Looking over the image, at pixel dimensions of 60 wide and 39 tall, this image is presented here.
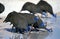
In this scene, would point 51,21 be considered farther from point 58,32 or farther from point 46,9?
point 46,9

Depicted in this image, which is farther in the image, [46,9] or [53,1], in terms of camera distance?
[53,1]

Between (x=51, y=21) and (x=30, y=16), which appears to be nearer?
(x=30, y=16)

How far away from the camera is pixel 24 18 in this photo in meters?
1.45

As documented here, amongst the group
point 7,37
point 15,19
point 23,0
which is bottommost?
point 7,37

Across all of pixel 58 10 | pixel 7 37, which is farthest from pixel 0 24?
pixel 58 10

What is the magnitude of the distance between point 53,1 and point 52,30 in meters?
1.72

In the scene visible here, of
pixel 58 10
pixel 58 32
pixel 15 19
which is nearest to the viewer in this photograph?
pixel 15 19

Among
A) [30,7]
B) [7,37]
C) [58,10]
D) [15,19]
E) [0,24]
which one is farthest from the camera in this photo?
[58,10]

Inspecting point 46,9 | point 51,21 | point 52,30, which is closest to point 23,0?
point 51,21

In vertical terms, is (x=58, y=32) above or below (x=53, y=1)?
below

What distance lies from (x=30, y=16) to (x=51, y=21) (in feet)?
3.93

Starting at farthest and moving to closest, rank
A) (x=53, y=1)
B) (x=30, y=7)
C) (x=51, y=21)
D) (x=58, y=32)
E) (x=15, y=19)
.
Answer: (x=53, y=1)
(x=51, y=21)
(x=58, y=32)
(x=30, y=7)
(x=15, y=19)

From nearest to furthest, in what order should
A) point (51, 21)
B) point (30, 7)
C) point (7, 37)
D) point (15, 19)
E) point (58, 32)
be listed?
point (15, 19)
point (30, 7)
point (7, 37)
point (58, 32)
point (51, 21)

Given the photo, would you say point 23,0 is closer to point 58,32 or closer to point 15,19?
point 58,32
